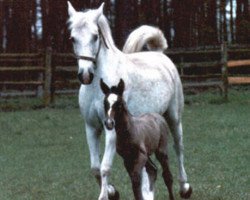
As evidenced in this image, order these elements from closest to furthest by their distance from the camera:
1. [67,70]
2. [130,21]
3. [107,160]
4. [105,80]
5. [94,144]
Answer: [107,160]
[105,80]
[94,144]
[67,70]
[130,21]

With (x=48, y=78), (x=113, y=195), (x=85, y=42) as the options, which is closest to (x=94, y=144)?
(x=113, y=195)

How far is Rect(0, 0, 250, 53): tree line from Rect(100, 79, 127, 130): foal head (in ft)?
82.0

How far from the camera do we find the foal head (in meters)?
7.24

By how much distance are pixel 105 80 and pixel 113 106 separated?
4.82 ft

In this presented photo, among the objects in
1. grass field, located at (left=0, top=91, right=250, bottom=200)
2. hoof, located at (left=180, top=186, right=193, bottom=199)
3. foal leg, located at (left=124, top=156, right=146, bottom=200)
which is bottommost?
grass field, located at (left=0, top=91, right=250, bottom=200)

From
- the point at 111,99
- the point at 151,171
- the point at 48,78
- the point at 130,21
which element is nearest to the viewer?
the point at 111,99

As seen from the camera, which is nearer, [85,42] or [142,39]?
[85,42]

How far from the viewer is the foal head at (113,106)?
7.24 meters

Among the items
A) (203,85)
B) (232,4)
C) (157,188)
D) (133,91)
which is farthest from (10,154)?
(232,4)

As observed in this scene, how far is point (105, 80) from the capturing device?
875cm

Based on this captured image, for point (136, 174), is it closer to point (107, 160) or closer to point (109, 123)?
point (109, 123)

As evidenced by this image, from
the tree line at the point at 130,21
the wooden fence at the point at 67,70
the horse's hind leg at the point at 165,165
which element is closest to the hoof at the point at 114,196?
the horse's hind leg at the point at 165,165

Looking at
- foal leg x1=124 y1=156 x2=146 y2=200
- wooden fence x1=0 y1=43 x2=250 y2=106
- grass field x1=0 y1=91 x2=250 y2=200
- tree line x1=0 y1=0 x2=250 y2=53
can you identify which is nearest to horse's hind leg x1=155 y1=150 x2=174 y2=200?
foal leg x1=124 y1=156 x2=146 y2=200

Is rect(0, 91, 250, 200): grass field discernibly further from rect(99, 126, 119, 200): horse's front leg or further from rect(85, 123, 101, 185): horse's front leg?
rect(99, 126, 119, 200): horse's front leg
